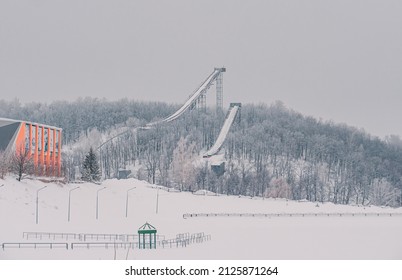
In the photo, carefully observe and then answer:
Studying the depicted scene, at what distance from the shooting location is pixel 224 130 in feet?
583

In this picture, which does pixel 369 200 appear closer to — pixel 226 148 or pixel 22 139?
pixel 226 148

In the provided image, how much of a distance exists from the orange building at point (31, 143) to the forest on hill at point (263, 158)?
15.7m

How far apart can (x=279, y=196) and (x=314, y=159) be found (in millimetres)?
35330

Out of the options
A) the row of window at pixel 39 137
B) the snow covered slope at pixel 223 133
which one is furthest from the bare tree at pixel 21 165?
the snow covered slope at pixel 223 133

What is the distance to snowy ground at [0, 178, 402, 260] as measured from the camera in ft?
183

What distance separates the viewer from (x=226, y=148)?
169500mm

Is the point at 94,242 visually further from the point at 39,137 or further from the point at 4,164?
the point at 39,137

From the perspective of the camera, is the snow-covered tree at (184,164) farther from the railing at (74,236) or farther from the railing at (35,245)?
the railing at (35,245)

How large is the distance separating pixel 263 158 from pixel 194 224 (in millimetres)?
77404

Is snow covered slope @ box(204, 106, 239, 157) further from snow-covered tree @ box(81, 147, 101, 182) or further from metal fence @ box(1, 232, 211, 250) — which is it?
metal fence @ box(1, 232, 211, 250)

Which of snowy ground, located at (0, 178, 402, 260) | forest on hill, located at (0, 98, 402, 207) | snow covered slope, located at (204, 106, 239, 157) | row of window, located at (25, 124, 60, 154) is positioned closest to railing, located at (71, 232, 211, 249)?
snowy ground, located at (0, 178, 402, 260)

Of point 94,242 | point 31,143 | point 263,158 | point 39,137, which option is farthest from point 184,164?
point 94,242

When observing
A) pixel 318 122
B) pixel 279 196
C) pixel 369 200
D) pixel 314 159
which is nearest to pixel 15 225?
pixel 279 196

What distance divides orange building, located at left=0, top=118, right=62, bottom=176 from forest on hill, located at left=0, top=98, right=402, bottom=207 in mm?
15712
